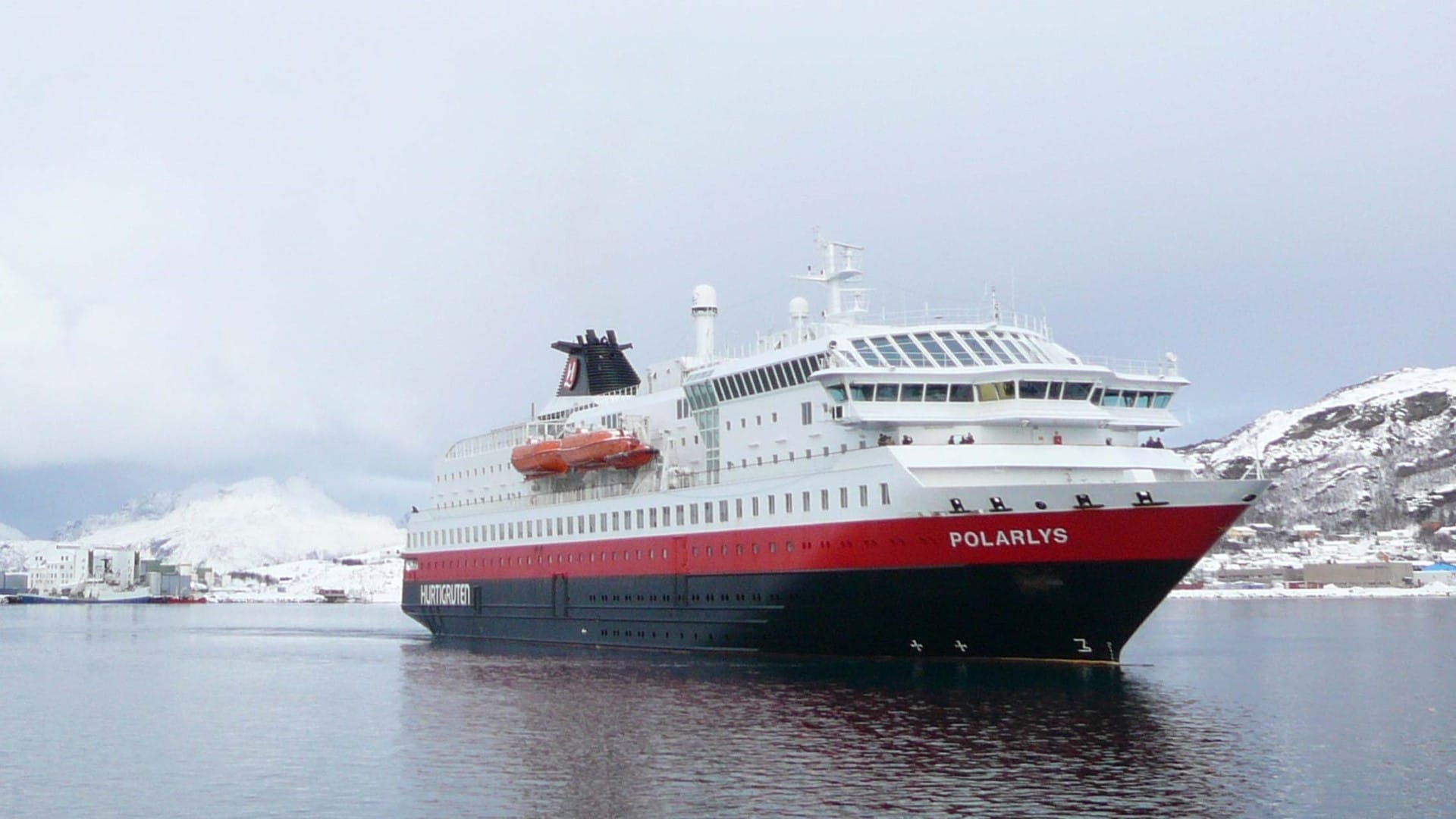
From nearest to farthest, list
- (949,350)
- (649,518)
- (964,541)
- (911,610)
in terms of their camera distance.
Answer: (964,541) < (911,610) < (949,350) < (649,518)

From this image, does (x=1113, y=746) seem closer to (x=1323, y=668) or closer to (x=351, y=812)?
(x=351, y=812)

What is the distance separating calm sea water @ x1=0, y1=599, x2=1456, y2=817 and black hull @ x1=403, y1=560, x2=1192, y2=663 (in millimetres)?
858

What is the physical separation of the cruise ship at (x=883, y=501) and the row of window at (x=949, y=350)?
75 millimetres

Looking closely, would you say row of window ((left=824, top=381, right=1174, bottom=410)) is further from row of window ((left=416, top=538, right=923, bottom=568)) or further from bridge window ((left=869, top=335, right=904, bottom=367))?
row of window ((left=416, top=538, right=923, bottom=568))

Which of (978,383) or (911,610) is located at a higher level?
(978,383)

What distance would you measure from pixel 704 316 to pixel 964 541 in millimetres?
22149

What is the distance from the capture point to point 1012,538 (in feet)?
123

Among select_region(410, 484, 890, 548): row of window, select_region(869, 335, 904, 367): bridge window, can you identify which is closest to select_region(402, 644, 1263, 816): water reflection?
select_region(410, 484, 890, 548): row of window

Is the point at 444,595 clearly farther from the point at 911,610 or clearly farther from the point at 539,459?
the point at 911,610

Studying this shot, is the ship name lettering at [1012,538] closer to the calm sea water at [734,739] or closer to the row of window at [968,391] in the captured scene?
the calm sea water at [734,739]

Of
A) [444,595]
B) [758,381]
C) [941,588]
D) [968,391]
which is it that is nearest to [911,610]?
[941,588]

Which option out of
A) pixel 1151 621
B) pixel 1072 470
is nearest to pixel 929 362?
pixel 1072 470

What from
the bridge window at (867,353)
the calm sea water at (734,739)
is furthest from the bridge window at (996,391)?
the calm sea water at (734,739)

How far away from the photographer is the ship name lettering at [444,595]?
211ft
